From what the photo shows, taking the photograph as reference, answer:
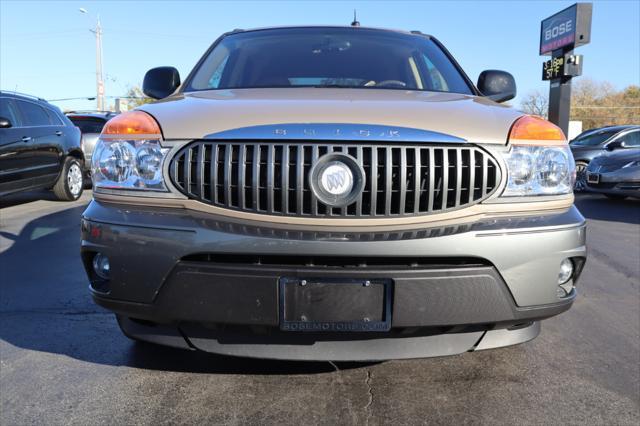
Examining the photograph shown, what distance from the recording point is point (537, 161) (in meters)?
2.05

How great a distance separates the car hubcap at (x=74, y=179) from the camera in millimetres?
8172

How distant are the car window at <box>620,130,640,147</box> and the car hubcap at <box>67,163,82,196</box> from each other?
11.2m

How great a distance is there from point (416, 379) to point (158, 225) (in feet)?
4.66

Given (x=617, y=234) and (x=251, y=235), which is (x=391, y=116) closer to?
(x=251, y=235)

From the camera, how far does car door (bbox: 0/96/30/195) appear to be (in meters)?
6.54

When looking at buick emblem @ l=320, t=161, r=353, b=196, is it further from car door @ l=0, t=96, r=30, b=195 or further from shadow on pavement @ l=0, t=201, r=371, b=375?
car door @ l=0, t=96, r=30, b=195

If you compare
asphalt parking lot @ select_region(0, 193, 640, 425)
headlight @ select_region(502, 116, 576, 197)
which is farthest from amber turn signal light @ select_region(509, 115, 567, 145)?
asphalt parking lot @ select_region(0, 193, 640, 425)

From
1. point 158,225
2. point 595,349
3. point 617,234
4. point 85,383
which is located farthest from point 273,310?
point 617,234

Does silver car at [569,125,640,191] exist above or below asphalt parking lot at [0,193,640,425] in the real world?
above

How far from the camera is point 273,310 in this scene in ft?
5.89

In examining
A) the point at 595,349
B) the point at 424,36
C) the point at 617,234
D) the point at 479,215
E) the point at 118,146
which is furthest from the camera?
the point at 617,234

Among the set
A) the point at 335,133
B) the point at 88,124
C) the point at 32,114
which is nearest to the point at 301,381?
the point at 335,133

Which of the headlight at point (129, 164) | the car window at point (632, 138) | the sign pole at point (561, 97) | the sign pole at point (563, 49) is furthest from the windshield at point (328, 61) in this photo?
the sign pole at point (561, 97)

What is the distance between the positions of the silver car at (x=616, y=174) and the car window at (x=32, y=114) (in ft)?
30.0
